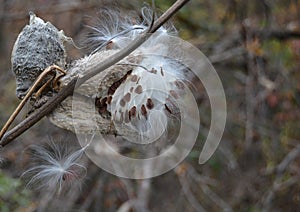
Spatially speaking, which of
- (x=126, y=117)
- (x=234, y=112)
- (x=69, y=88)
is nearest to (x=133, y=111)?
(x=126, y=117)

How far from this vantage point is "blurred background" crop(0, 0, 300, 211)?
2.93 m

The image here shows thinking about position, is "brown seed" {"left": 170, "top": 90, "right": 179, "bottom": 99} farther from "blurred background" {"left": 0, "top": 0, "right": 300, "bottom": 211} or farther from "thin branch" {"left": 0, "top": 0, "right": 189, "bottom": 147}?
"blurred background" {"left": 0, "top": 0, "right": 300, "bottom": 211}

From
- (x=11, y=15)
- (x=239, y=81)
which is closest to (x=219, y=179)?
(x=239, y=81)

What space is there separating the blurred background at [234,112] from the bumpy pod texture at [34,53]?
1549 mm

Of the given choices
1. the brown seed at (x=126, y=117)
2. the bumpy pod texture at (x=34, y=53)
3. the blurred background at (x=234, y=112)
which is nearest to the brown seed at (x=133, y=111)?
the brown seed at (x=126, y=117)

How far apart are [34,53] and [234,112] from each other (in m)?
2.33

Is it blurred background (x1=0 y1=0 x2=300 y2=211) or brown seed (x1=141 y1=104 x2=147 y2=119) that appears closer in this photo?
brown seed (x1=141 y1=104 x2=147 y2=119)

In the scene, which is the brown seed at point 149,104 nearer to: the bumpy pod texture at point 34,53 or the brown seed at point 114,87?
the brown seed at point 114,87

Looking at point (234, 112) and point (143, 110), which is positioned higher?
point (143, 110)

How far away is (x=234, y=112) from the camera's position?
3.38 meters

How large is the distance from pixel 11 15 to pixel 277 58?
4.25ft

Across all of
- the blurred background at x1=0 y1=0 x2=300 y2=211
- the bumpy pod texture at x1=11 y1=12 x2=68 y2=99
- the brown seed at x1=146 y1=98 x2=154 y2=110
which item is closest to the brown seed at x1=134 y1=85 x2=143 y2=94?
the brown seed at x1=146 y1=98 x2=154 y2=110

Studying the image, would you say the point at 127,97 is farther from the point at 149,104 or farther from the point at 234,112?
the point at 234,112

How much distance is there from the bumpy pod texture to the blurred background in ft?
5.08
